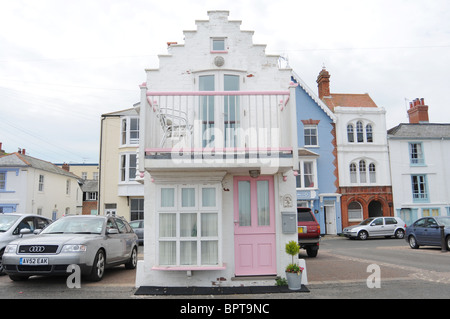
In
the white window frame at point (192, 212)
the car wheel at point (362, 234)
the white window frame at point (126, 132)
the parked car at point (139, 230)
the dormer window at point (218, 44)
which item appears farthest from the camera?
the white window frame at point (126, 132)

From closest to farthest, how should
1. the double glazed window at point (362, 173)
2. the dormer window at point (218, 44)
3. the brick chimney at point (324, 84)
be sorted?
the dormer window at point (218, 44) < the double glazed window at point (362, 173) < the brick chimney at point (324, 84)

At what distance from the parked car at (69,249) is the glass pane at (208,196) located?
2.74 metres

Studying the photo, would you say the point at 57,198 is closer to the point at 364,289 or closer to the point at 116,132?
the point at 116,132

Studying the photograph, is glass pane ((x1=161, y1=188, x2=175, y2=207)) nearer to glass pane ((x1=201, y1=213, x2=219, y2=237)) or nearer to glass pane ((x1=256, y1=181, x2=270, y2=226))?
glass pane ((x1=201, y1=213, x2=219, y2=237))

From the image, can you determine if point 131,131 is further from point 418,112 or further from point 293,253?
point 418,112

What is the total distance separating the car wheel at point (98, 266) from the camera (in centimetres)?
793

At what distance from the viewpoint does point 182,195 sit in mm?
7367

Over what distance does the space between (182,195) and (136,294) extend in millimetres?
2062

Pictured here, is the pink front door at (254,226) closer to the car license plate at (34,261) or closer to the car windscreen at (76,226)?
the car windscreen at (76,226)

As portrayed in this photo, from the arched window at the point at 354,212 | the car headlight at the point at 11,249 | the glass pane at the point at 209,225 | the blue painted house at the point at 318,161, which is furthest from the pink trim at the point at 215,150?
the arched window at the point at 354,212

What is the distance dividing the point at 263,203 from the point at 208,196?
1.21 meters

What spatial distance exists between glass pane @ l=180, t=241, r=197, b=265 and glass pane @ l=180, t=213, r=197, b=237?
0.18 meters

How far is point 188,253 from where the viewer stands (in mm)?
7152

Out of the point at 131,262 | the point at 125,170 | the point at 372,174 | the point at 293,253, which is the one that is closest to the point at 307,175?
the point at 372,174
